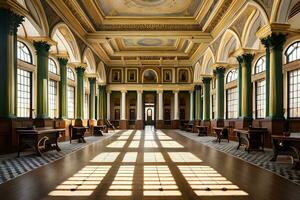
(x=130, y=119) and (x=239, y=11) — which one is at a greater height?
(x=239, y=11)

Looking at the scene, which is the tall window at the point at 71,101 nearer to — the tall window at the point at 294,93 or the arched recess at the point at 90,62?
the arched recess at the point at 90,62

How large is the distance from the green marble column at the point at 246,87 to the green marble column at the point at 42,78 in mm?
9509

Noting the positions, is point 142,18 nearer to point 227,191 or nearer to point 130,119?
point 227,191

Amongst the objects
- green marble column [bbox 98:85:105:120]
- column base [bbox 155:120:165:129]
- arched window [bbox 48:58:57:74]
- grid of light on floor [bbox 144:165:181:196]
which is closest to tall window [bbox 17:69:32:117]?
arched window [bbox 48:58:57:74]

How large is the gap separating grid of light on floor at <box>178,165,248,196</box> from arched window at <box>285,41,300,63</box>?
11.2 metres

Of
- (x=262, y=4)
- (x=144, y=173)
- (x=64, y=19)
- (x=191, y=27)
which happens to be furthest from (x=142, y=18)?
(x=144, y=173)

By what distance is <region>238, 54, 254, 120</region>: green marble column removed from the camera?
46.8 feet

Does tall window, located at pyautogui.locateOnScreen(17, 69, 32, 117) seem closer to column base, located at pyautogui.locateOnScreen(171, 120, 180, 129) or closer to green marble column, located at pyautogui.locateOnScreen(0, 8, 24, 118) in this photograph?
green marble column, located at pyautogui.locateOnScreen(0, 8, 24, 118)

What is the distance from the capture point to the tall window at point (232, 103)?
21812 millimetres

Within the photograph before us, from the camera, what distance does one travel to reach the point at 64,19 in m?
14.2

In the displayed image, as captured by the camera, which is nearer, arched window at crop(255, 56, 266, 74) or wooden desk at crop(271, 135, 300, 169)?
wooden desk at crop(271, 135, 300, 169)

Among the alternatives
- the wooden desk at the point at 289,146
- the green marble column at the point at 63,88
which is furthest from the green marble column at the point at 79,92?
the wooden desk at the point at 289,146

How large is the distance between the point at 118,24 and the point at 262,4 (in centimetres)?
907

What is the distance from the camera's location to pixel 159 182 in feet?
17.8
